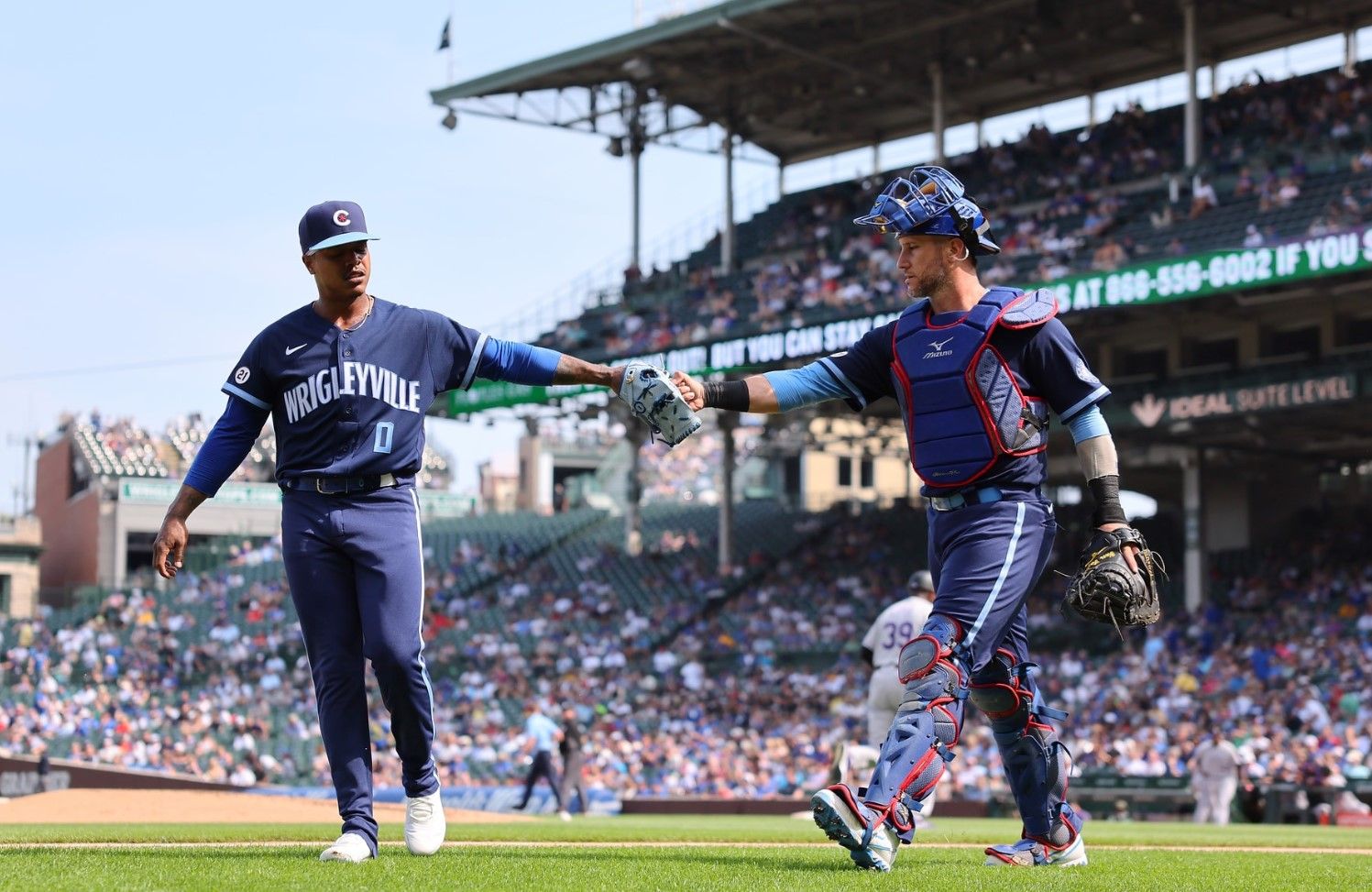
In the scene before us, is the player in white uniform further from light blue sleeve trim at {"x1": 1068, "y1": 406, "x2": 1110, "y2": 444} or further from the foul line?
light blue sleeve trim at {"x1": 1068, "y1": 406, "x2": 1110, "y2": 444}

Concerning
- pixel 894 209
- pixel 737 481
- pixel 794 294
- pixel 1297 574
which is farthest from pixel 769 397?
pixel 737 481

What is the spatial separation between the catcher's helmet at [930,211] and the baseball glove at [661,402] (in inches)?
37.0

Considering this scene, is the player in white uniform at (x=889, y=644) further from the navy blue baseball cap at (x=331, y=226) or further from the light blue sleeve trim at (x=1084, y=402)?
the navy blue baseball cap at (x=331, y=226)

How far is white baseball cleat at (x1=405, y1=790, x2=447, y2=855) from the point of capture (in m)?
6.13

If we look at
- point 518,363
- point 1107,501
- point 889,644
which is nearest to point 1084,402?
point 1107,501

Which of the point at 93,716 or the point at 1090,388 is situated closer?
the point at 1090,388

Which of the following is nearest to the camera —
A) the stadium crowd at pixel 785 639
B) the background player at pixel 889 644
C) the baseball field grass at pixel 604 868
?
the baseball field grass at pixel 604 868

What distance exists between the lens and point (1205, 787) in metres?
18.5

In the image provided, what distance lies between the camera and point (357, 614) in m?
6.12

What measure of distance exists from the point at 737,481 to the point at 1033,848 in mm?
49726

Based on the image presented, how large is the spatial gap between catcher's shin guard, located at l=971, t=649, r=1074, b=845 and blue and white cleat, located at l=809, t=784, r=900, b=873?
2.75ft

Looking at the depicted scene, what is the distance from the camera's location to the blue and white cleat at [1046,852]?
5.96 m

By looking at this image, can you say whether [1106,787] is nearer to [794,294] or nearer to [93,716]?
[794,294]

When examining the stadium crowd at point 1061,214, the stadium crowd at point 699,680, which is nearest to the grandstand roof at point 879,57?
the stadium crowd at point 1061,214
